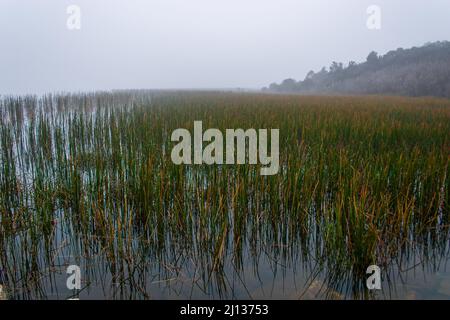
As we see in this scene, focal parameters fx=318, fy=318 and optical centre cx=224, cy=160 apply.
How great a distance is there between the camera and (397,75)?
3741cm

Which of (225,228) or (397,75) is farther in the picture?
(397,75)

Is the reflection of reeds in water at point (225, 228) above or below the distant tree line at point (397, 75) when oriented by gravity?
below

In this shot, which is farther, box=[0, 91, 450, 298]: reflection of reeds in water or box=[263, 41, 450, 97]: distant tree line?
box=[263, 41, 450, 97]: distant tree line

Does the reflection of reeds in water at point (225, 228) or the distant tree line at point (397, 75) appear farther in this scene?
the distant tree line at point (397, 75)

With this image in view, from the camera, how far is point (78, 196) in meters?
3.62

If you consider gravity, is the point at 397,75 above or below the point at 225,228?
above

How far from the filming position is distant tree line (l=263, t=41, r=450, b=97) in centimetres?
2853

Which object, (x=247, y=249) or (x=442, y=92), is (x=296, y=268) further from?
(x=442, y=92)

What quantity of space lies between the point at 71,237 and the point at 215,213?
1545 mm

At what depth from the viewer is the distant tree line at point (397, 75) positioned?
28.5 meters

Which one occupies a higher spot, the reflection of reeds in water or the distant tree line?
the distant tree line
